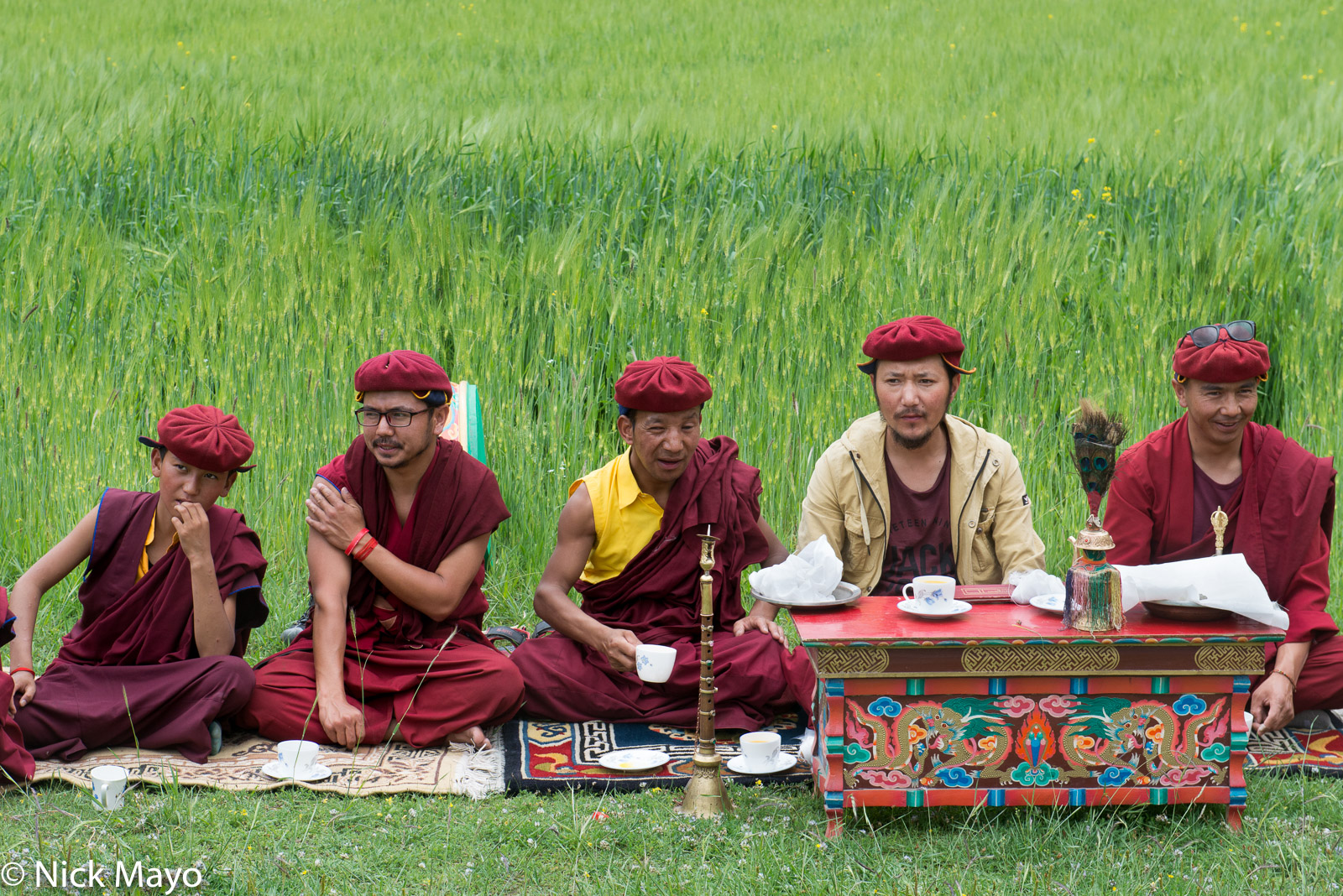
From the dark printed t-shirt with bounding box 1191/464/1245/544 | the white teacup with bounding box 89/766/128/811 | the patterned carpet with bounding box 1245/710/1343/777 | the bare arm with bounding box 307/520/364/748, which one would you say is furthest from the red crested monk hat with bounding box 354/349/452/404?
the patterned carpet with bounding box 1245/710/1343/777

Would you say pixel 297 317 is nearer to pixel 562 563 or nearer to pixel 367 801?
pixel 562 563

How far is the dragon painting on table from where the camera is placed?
11.4ft

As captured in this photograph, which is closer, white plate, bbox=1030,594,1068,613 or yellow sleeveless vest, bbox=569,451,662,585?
white plate, bbox=1030,594,1068,613

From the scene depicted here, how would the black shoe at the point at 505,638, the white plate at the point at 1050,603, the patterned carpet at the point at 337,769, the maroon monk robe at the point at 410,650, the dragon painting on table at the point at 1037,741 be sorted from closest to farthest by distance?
the dragon painting on table at the point at 1037,741 < the white plate at the point at 1050,603 < the patterned carpet at the point at 337,769 < the maroon monk robe at the point at 410,650 < the black shoe at the point at 505,638

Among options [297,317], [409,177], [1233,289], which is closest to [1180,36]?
[1233,289]

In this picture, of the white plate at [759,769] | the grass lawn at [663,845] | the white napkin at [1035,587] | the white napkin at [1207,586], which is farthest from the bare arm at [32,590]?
the white napkin at [1207,586]

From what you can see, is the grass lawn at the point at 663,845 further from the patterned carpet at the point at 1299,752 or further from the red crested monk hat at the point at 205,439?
the red crested monk hat at the point at 205,439

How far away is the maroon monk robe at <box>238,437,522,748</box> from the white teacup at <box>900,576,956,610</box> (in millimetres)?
1450

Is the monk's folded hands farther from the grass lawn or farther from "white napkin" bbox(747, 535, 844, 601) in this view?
"white napkin" bbox(747, 535, 844, 601)

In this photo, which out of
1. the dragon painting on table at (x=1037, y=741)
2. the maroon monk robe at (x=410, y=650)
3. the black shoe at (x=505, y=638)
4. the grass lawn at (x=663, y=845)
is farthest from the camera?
the black shoe at (x=505, y=638)

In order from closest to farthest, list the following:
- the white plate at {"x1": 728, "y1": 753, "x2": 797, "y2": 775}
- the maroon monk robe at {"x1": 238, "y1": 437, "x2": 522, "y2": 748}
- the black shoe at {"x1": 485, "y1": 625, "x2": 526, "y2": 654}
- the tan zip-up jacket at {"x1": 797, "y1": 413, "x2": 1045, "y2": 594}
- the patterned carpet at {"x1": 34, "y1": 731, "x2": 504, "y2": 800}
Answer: the patterned carpet at {"x1": 34, "y1": 731, "x2": 504, "y2": 800}
the white plate at {"x1": 728, "y1": 753, "x2": 797, "y2": 775}
the maroon monk robe at {"x1": 238, "y1": 437, "x2": 522, "y2": 748}
the tan zip-up jacket at {"x1": 797, "y1": 413, "x2": 1045, "y2": 594}
the black shoe at {"x1": 485, "y1": 625, "x2": 526, "y2": 654}

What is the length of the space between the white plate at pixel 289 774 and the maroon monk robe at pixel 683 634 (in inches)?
31.3

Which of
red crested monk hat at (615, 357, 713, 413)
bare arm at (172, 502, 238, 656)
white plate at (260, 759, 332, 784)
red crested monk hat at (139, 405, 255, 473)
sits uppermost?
red crested monk hat at (615, 357, 713, 413)

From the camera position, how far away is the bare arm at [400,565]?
4277 millimetres
